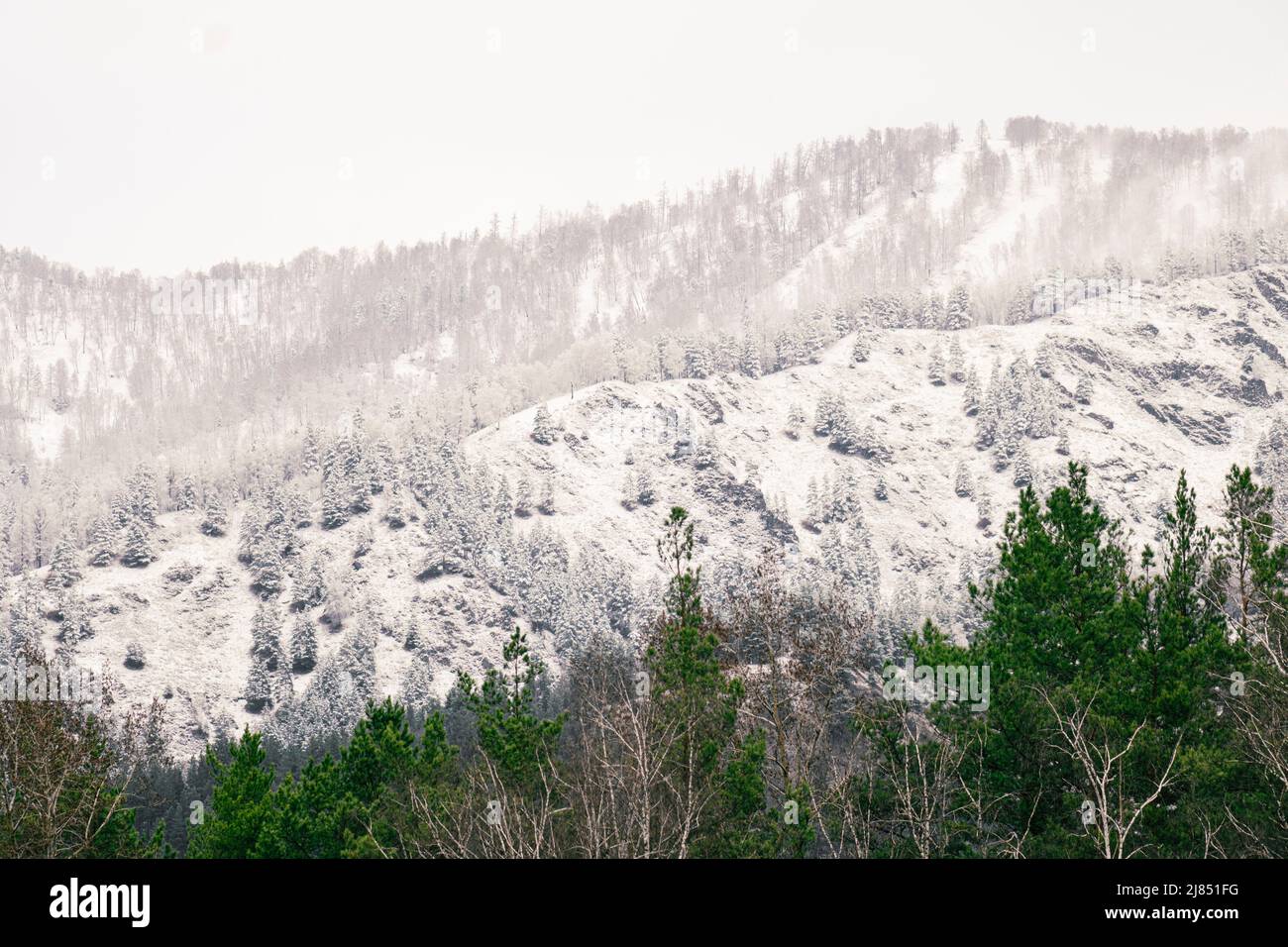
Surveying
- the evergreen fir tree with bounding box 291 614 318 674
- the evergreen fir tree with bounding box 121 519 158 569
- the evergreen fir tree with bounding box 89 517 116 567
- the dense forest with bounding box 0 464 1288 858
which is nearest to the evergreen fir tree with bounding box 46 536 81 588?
the evergreen fir tree with bounding box 89 517 116 567

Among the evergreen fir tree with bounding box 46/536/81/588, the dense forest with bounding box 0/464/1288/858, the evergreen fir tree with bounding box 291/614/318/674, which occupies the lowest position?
the evergreen fir tree with bounding box 291/614/318/674

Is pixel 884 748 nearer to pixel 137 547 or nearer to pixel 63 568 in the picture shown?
pixel 63 568

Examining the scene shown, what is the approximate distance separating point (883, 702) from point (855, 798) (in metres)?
2.55

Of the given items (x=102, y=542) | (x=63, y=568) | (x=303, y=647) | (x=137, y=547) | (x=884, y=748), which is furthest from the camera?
(x=102, y=542)

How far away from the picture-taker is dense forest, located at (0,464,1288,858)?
23531 mm

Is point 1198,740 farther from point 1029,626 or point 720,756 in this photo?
point 720,756

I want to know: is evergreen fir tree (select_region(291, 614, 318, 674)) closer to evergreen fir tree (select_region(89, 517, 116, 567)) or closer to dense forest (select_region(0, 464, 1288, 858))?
evergreen fir tree (select_region(89, 517, 116, 567))

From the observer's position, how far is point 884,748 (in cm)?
2819

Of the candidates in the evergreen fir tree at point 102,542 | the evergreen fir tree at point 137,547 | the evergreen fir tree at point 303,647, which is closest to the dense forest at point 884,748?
the evergreen fir tree at point 303,647

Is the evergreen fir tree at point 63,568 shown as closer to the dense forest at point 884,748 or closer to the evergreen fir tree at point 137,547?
the evergreen fir tree at point 137,547

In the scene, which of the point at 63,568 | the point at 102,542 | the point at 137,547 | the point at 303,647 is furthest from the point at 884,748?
the point at 102,542

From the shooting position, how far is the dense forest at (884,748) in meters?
23.5

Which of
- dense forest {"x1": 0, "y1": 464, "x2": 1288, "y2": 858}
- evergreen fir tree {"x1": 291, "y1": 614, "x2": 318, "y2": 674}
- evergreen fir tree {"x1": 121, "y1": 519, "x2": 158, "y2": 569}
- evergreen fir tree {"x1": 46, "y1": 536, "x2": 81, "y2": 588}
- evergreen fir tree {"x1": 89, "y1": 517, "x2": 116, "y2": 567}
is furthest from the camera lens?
evergreen fir tree {"x1": 89, "y1": 517, "x2": 116, "y2": 567}
